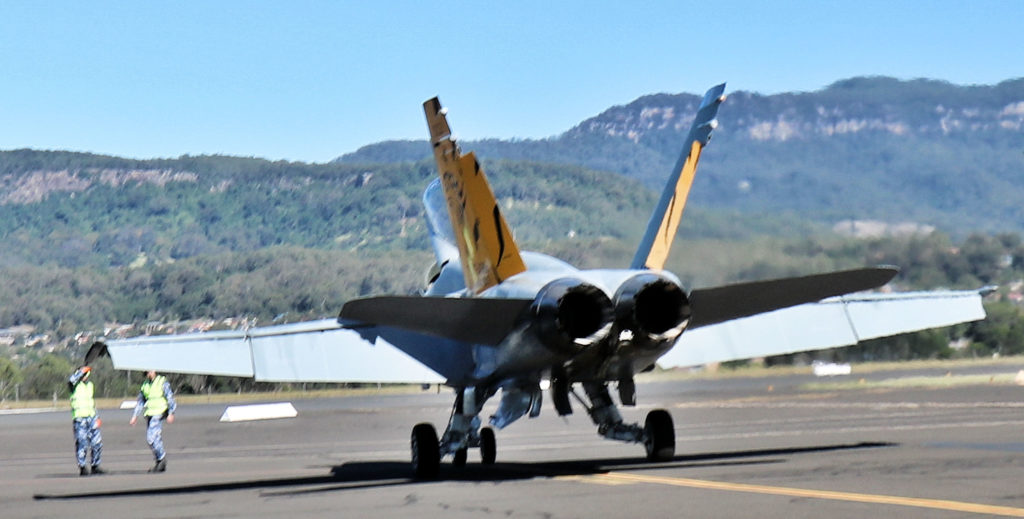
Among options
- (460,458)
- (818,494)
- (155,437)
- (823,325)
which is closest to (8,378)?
(155,437)

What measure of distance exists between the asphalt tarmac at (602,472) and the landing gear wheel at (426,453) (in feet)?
1.33

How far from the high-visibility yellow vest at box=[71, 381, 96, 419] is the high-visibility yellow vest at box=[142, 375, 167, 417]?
3.43 feet

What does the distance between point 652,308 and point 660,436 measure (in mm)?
3760

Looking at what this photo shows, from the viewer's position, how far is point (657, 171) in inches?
1521

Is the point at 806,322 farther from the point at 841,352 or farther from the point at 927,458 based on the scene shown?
the point at 841,352

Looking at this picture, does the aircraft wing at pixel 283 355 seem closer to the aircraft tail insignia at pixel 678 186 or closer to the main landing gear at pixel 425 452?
the main landing gear at pixel 425 452

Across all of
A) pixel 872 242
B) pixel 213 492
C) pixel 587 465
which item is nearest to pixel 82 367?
pixel 213 492

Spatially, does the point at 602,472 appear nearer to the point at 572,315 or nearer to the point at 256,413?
the point at 572,315

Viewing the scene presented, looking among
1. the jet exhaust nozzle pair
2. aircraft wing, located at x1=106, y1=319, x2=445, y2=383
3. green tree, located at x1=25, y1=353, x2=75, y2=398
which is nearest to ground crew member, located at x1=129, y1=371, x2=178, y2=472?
aircraft wing, located at x1=106, y1=319, x2=445, y2=383

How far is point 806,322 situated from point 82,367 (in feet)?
40.6

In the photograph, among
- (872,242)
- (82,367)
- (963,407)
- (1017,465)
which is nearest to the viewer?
(1017,465)

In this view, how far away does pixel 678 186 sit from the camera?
63.4 ft

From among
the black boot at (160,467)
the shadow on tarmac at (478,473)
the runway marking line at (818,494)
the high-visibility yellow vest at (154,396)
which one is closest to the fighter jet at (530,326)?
the shadow on tarmac at (478,473)

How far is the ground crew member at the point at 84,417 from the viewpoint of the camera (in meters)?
24.3
